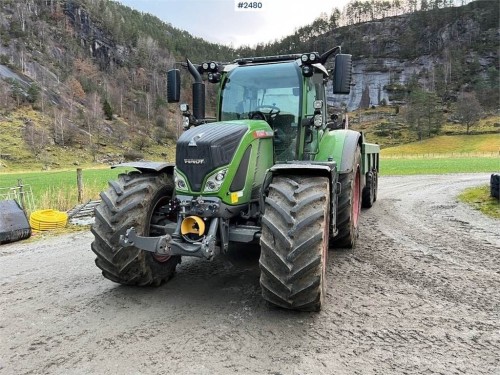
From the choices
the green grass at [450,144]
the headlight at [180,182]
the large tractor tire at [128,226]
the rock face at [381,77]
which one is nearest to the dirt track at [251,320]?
the large tractor tire at [128,226]

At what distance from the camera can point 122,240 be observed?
13.2 feet

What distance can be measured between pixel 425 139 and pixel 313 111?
84.6 meters

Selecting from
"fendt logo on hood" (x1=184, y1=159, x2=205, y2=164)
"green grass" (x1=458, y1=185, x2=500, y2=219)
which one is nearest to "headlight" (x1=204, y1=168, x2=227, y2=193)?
"fendt logo on hood" (x1=184, y1=159, x2=205, y2=164)

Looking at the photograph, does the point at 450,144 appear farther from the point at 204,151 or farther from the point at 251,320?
the point at 251,320

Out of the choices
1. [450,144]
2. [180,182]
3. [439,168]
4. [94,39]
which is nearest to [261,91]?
[180,182]

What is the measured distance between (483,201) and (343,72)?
25.6ft

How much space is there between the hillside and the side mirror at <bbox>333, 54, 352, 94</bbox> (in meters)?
58.2

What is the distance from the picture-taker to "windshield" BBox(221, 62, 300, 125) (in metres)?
5.34

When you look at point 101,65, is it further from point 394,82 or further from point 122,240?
point 122,240

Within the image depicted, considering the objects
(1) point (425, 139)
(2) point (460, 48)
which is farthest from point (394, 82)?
(1) point (425, 139)

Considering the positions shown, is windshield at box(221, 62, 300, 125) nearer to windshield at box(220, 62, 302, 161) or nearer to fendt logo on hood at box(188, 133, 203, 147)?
windshield at box(220, 62, 302, 161)

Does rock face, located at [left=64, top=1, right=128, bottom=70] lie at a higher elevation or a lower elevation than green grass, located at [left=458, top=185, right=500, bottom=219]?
higher

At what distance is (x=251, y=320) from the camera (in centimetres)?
381

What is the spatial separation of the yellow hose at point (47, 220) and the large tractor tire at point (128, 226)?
522 centimetres
